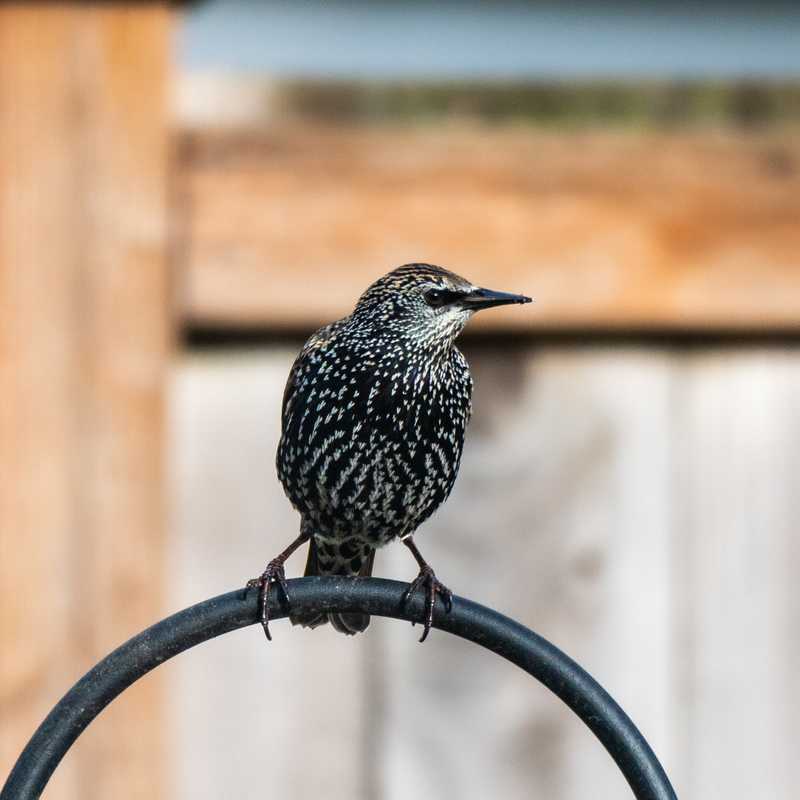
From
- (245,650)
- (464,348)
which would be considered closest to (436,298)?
(464,348)

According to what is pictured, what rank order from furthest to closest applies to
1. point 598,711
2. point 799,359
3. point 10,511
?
point 799,359 → point 10,511 → point 598,711

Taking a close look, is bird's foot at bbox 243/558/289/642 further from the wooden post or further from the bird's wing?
the wooden post

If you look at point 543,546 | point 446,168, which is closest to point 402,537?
A: point 543,546

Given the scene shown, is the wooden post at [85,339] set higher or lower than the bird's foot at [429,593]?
higher

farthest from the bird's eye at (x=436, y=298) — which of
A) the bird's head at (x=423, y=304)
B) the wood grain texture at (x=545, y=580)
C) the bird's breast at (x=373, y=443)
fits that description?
the wood grain texture at (x=545, y=580)

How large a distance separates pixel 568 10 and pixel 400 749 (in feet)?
5.17

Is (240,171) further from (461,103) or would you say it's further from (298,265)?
(461,103)

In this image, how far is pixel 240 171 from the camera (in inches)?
133

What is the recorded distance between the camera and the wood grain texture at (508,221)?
337 centimetres

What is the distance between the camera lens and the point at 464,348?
350 cm

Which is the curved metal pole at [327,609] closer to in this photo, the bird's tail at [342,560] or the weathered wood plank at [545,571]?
the bird's tail at [342,560]

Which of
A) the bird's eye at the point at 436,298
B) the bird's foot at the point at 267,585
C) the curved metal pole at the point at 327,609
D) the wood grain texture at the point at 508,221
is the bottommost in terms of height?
the curved metal pole at the point at 327,609

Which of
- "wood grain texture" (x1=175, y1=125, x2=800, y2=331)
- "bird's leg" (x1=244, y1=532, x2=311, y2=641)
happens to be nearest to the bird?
"bird's leg" (x1=244, y1=532, x2=311, y2=641)

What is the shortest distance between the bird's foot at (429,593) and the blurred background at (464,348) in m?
0.71
